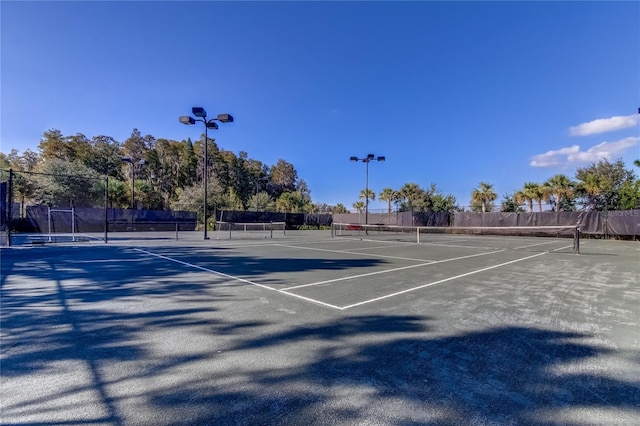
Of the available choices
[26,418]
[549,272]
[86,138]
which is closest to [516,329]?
[26,418]

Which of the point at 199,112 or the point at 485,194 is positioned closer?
the point at 199,112

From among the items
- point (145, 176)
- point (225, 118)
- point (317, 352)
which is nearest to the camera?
point (317, 352)

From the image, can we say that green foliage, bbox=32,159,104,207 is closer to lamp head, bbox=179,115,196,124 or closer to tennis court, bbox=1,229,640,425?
lamp head, bbox=179,115,196,124

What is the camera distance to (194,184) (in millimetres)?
44094

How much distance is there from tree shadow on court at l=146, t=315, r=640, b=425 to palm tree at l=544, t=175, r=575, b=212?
1266 inches

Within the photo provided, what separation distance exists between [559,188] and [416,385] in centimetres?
3420

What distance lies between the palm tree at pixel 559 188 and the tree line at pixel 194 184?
2.9 inches

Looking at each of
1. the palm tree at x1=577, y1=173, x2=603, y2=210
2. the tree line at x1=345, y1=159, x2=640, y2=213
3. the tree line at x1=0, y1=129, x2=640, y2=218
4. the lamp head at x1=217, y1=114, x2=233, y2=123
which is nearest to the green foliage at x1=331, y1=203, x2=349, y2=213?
the tree line at x1=0, y1=129, x2=640, y2=218

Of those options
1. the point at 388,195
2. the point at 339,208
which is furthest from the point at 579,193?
the point at 339,208

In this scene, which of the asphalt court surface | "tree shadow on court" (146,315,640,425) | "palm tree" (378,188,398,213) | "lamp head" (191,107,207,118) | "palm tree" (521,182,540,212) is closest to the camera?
"tree shadow on court" (146,315,640,425)

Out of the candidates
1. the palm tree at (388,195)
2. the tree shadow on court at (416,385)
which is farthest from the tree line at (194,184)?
the tree shadow on court at (416,385)

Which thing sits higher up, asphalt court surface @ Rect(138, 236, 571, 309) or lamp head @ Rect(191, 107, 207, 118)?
lamp head @ Rect(191, 107, 207, 118)

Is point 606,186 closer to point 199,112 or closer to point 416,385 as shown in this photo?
point 199,112

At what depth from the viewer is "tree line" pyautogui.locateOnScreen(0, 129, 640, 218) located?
29.4m
